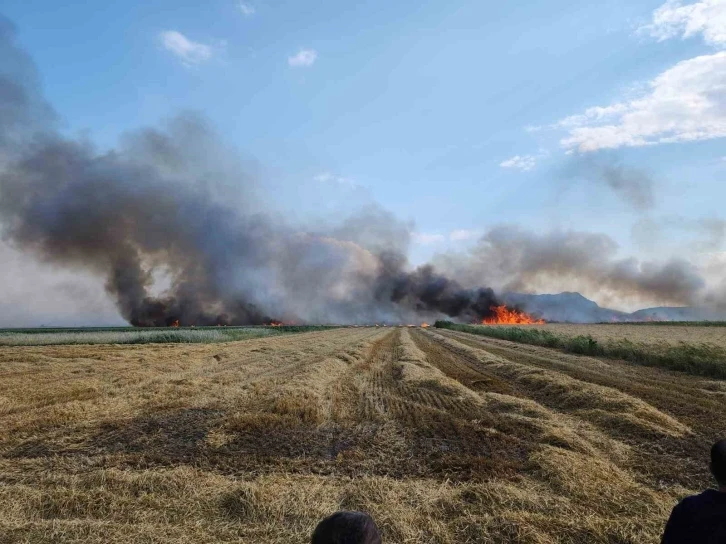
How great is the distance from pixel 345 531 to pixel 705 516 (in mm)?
2742

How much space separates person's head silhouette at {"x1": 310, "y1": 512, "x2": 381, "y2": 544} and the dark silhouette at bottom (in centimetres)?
242

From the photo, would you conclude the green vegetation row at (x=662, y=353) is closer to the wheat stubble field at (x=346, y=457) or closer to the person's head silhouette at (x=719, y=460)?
the wheat stubble field at (x=346, y=457)

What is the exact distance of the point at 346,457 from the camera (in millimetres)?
8461

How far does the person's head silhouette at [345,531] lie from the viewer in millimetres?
2383

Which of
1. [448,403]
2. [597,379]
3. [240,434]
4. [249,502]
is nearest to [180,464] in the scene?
[240,434]

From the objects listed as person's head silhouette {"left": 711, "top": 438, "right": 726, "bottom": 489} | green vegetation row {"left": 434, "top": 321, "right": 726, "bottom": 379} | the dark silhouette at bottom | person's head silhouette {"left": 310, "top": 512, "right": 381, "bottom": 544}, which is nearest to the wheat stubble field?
the dark silhouette at bottom

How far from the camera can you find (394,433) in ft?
33.1

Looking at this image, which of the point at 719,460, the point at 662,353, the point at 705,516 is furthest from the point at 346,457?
the point at 662,353

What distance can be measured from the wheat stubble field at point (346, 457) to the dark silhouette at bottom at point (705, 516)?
92.8 inches

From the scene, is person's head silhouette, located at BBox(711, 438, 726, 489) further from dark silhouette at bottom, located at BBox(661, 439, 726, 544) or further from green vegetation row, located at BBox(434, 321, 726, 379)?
green vegetation row, located at BBox(434, 321, 726, 379)

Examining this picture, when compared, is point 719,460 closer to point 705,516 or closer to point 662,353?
point 705,516

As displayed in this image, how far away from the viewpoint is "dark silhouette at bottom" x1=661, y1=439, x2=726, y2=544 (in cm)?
317

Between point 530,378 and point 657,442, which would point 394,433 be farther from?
point 530,378

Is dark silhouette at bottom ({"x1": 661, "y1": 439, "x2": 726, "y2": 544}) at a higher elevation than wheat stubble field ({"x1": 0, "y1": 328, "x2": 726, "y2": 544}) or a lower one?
higher
